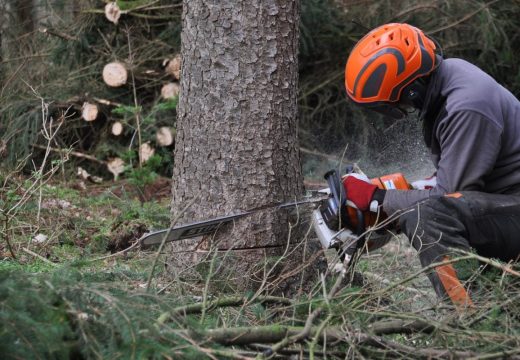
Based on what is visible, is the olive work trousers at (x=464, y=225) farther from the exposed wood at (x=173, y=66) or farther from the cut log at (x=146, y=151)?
the exposed wood at (x=173, y=66)

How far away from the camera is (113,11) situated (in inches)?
331

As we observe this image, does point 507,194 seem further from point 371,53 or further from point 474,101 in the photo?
point 371,53

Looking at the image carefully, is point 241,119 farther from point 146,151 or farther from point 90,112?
point 90,112

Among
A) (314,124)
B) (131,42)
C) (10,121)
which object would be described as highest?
(131,42)

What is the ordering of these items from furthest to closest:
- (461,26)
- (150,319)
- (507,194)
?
(461,26)
(507,194)
(150,319)

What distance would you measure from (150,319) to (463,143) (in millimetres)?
2126

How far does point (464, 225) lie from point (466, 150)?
1.31 ft

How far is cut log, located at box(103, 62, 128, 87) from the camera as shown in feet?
27.2

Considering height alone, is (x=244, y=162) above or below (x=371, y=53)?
below

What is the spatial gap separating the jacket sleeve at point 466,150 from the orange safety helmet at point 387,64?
1.09 feet

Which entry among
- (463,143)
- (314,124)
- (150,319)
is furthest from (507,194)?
(314,124)

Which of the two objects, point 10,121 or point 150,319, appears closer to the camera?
point 150,319

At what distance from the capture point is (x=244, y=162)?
4043 millimetres

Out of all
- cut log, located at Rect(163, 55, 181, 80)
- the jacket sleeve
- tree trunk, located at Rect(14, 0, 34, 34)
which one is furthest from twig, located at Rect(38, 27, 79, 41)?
the jacket sleeve
